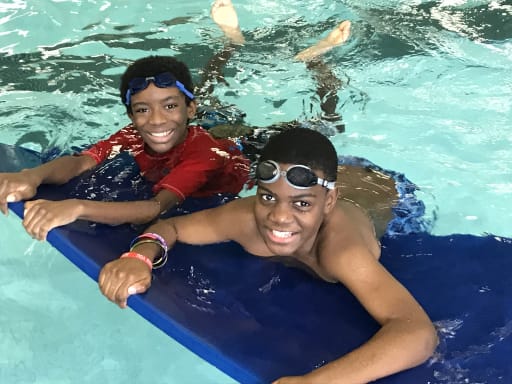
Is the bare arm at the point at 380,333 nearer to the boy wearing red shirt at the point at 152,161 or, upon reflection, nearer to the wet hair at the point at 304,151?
the wet hair at the point at 304,151

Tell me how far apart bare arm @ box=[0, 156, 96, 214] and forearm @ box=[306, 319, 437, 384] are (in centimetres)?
157

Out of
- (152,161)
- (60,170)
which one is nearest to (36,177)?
(60,170)

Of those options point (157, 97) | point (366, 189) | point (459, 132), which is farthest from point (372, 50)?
point (157, 97)

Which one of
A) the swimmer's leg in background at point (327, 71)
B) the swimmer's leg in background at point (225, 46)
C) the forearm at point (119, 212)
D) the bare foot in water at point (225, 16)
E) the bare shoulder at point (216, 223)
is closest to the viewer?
the bare shoulder at point (216, 223)

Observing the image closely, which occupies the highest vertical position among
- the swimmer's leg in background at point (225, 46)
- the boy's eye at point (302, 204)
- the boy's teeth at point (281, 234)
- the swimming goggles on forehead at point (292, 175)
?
the swimming goggles on forehead at point (292, 175)

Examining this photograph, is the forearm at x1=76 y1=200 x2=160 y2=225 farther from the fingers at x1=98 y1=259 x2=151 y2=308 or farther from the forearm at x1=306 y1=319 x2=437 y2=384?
the forearm at x1=306 y1=319 x2=437 y2=384

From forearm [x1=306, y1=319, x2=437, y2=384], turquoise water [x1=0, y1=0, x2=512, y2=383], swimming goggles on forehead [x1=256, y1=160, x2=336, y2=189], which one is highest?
swimming goggles on forehead [x1=256, y1=160, x2=336, y2=189]

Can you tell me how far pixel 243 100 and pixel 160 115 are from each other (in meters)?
1.62

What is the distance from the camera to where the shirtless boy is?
1.73 meters

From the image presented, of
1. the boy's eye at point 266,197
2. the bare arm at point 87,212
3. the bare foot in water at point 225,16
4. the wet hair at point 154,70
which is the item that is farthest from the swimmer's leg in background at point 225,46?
the boy's eye at point 266,197

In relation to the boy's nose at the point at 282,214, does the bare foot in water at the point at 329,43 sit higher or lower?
lower

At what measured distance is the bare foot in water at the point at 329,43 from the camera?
439 cm

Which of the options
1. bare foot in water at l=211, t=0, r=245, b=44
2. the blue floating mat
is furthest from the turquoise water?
the blue floating mat

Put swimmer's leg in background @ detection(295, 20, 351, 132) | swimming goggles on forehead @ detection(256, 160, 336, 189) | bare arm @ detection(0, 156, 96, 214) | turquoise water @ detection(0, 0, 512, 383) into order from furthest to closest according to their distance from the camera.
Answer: swimmer's leg in background @ detection(295, 20, 351, 132), turquoise water @ detection(0, 0, 512, 383), bare arm @ detection(0, 156, 96, 214), swimming goggles on forehead @ detection(256, 160, 336, 189)
